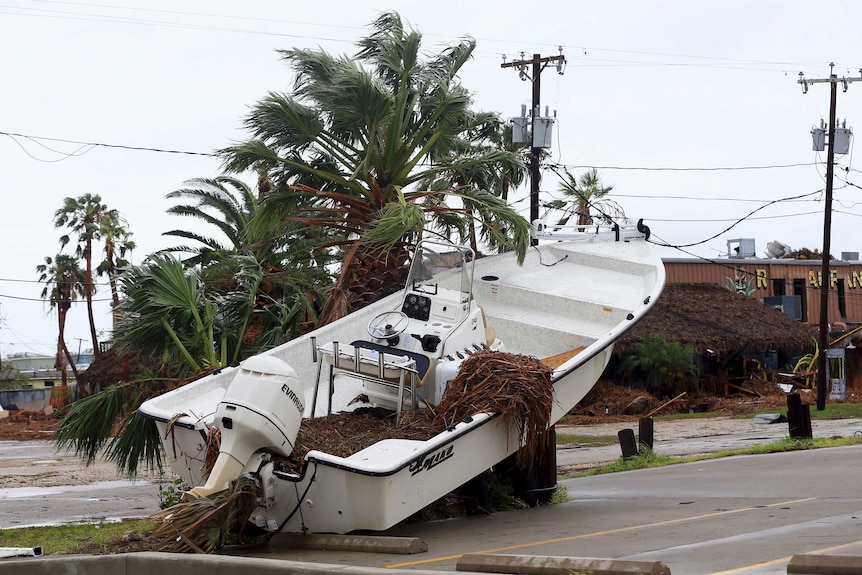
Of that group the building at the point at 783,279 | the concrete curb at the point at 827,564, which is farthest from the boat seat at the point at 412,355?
the building at the point at 783,279

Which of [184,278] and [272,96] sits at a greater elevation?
[272,96]

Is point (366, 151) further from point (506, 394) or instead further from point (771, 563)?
point (771, 563)

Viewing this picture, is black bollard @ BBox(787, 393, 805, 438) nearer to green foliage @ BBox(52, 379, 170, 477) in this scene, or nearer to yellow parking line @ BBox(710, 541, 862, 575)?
green foliage @ BBox(52, 379, 170, 477)

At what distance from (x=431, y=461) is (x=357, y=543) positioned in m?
1.22

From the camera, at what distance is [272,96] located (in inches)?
656

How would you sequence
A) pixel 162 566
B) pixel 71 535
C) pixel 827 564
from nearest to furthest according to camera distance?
pixel 827 564 → pixel 162 566 → pixel 71 535

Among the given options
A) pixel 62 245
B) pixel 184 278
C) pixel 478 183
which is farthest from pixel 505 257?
pixel 62 245

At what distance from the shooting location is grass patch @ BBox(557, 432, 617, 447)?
25.3 m

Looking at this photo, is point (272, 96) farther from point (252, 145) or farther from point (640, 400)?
point (640, 400)

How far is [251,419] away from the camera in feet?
30.4

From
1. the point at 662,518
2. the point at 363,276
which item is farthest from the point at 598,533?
the point at 363,276

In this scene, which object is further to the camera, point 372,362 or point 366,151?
point 366,151

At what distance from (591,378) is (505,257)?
4823 mm

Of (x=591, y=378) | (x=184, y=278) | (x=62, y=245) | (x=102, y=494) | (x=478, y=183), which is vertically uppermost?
(x=62, y=245)
